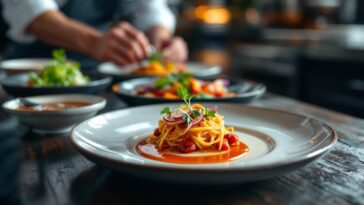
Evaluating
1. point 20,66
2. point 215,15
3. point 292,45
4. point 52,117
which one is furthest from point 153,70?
point 215,15

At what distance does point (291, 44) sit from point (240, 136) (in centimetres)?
329

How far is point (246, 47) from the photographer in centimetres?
468

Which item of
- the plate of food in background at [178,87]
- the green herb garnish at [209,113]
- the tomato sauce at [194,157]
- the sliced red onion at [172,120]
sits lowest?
the plate of food in background at [178,87]

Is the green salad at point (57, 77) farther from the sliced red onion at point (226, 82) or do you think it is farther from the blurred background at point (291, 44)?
the blurred background at point (291, 44)

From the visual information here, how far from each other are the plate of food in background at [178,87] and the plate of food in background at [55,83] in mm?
102

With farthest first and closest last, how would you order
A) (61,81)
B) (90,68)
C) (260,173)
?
(90,68) → (61,81) → (260,173)

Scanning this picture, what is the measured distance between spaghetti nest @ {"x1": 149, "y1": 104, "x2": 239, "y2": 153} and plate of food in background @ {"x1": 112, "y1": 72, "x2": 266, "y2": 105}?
315 millimetres

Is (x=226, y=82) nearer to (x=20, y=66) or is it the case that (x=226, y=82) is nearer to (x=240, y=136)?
(x=240, y=136)

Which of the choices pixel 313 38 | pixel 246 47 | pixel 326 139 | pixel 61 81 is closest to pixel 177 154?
pixel 326 139

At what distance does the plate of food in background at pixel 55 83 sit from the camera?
1419 mm

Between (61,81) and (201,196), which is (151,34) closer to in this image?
(61,81)

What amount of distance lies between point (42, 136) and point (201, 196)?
55 centimetres

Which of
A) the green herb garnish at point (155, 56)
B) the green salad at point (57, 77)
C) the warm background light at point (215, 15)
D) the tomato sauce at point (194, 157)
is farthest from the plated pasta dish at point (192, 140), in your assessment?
the warm background light at point (215, 15)

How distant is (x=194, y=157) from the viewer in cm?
84
